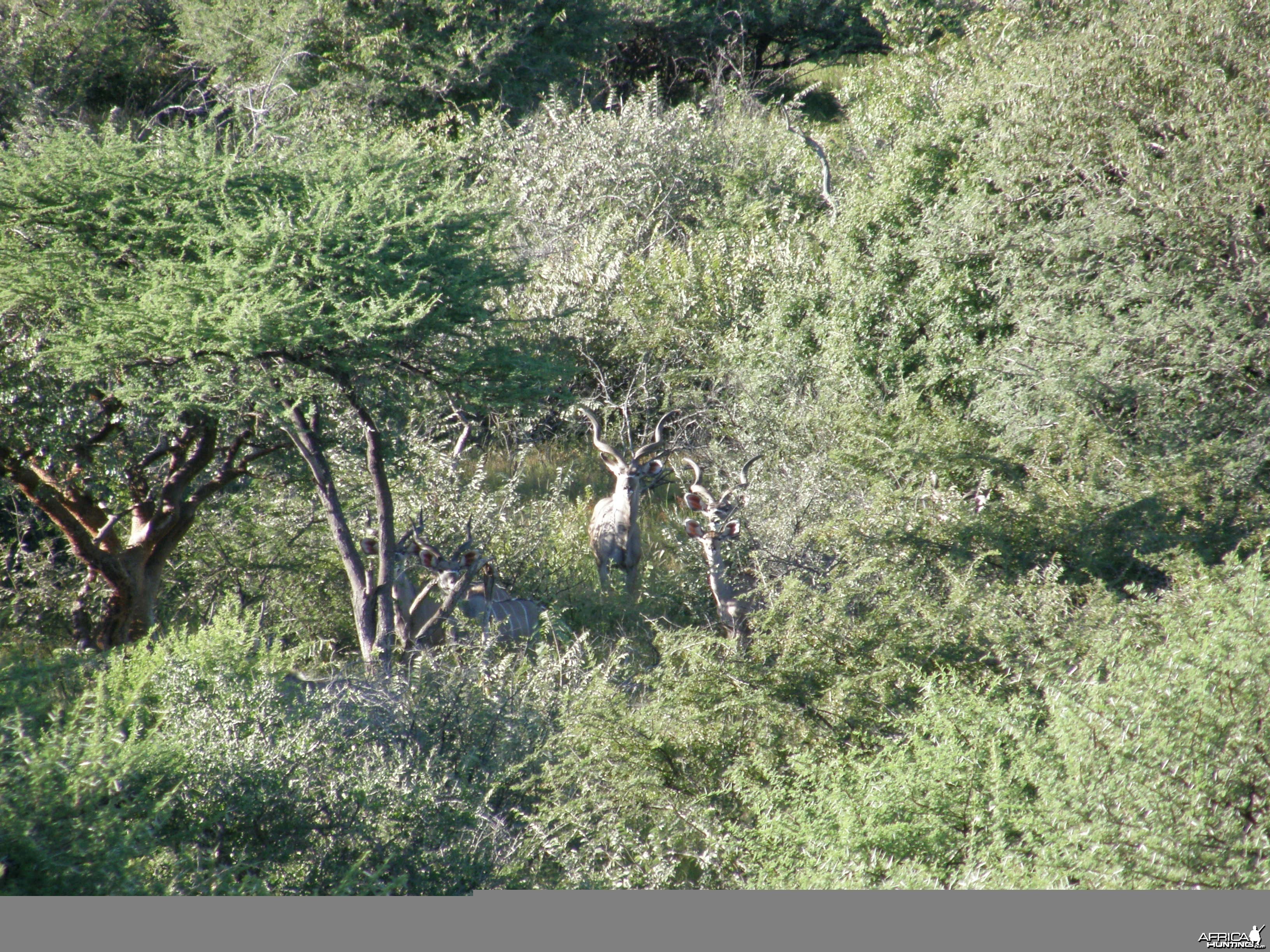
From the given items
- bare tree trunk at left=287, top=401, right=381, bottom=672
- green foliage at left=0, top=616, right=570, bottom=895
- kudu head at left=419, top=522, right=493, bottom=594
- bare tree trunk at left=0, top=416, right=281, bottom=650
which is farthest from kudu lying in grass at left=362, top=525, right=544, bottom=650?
bare tree trunk at left=0, top=416, right=281, bottom=650

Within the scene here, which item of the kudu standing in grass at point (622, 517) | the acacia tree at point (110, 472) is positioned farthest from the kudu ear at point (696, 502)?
the acacia tree at point (110, 472)

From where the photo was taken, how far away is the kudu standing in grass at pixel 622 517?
10453mm

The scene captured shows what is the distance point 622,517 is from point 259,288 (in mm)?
4707

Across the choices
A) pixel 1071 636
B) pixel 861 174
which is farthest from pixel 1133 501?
pixel 861 174

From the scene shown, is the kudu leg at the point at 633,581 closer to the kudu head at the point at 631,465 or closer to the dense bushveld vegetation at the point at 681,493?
the dense bushveld vegetation at the point at 681,493

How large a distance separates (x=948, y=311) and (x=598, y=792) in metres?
6.79

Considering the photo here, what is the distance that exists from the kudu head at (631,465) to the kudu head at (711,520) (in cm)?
123

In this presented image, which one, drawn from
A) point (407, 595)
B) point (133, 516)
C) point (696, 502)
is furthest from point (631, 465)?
point (133, 516)

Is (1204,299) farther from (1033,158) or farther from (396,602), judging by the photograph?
(396,602)

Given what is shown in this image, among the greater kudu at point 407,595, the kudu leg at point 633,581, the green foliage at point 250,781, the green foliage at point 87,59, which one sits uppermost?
the green foliage at point 87,59

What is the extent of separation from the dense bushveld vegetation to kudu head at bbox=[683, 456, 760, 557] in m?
0.34

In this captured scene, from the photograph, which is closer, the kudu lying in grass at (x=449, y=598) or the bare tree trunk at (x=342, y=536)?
the bare tree trunk at (x=342, y=536)

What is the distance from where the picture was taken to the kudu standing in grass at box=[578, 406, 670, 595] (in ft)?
34.3

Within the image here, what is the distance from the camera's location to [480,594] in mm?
9477
